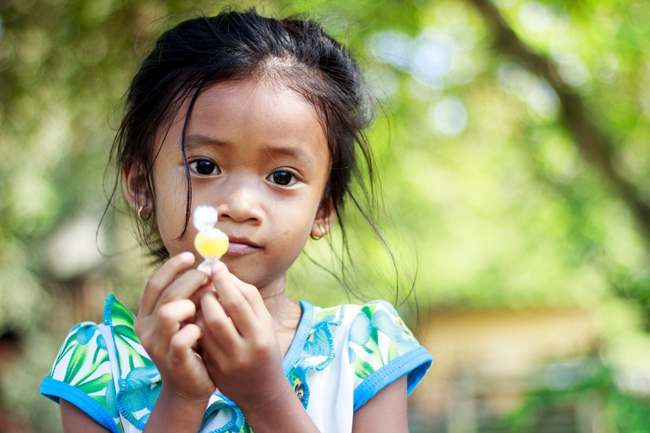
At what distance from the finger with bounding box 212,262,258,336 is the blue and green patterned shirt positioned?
1.00 feet

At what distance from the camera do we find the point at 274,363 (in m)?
1.16

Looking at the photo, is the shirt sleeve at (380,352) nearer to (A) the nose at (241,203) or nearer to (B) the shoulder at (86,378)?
(A) the nose at (241,203)

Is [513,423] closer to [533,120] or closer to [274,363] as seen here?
[533,120]

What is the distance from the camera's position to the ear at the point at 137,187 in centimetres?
158

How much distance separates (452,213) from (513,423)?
246 inches

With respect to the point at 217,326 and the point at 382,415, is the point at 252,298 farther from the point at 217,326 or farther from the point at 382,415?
the point at 382,415

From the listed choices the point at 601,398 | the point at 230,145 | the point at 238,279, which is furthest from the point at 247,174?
the point at 601,398

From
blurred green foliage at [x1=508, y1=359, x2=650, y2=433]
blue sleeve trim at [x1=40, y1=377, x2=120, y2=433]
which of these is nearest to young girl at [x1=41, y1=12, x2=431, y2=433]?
blue sleeve trim at [x1=40, y1=377, x2=120, y2=433]

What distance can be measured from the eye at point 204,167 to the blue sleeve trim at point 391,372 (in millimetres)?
547

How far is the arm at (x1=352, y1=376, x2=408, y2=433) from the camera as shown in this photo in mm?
1442

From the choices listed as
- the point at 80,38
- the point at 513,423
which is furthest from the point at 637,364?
the point at 80,38

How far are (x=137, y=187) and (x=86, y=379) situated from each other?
45 cm

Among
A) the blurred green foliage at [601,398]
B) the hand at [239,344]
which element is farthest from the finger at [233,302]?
the blurred green foliage at [601,398]

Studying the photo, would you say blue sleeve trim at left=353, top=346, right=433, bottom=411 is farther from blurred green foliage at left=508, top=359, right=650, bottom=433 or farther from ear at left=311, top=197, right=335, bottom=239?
blurred green foliage at left=508, top=359, right=650, bottom=433
